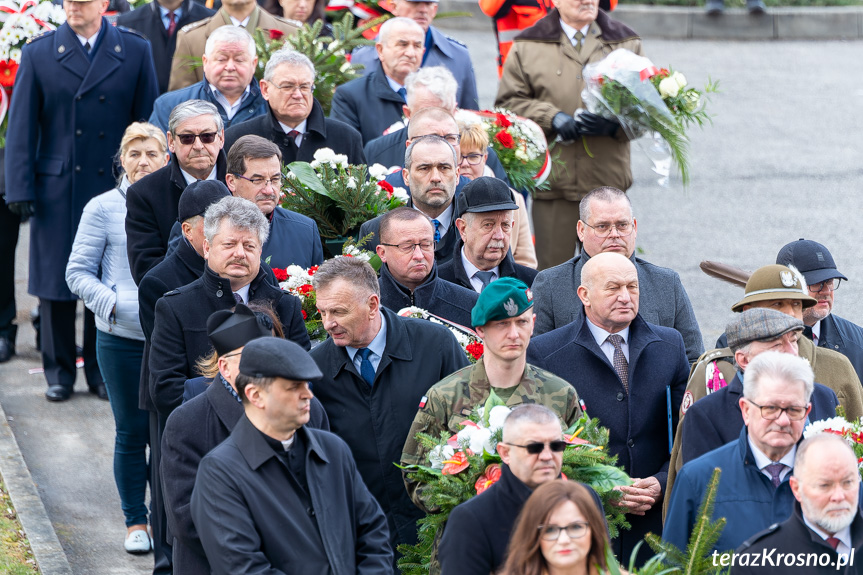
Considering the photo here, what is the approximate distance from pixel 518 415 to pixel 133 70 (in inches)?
232

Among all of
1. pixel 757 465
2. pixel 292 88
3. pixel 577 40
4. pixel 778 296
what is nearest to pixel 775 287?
pixel 778 296

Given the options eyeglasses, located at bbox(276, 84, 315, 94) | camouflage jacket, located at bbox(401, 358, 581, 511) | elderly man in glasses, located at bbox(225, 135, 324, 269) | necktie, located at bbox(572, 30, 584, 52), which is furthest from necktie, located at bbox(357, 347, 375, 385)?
necktie, located at bbox(572, 30, 584, 52)

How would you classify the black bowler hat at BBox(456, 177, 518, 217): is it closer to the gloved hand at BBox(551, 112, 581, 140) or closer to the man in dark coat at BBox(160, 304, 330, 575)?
the man in dark coat at BBox(160, 304, 330, 575)

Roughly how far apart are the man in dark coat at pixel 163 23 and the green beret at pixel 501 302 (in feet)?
20.1

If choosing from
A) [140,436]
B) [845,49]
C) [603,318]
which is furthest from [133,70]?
[845,49]

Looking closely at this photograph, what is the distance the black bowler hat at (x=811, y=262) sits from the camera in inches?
265

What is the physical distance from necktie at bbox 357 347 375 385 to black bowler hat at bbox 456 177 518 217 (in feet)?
4.57

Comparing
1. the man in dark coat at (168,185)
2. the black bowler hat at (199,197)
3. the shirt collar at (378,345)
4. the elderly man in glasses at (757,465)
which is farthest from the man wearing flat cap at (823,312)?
the man in dark coat at (168,185)

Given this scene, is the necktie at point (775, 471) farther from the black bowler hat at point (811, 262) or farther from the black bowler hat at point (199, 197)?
the black bowler hat at point (199, 197)

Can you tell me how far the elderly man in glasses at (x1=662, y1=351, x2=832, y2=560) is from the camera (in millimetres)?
5305

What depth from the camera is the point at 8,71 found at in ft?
34.6

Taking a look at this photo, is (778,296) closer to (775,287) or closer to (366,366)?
(775,287)

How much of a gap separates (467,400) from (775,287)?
63.2 inches

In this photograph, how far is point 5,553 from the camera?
23.8 ft
